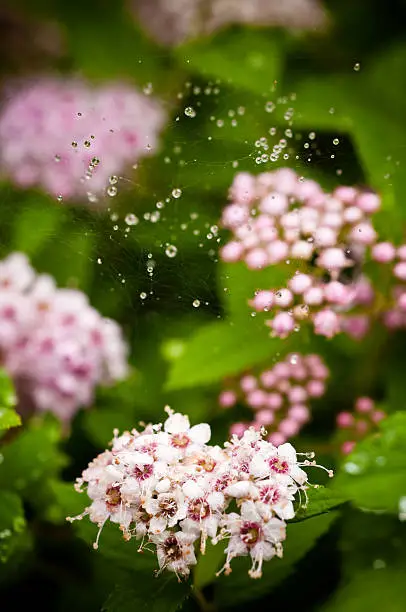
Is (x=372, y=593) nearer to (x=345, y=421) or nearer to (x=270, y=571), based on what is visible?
(x=270, y=571)

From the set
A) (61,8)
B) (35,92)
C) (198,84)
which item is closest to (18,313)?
(198,84)

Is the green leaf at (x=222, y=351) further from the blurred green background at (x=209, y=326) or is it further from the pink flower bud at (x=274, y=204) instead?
the pink flower bud at (x=274, y=204)

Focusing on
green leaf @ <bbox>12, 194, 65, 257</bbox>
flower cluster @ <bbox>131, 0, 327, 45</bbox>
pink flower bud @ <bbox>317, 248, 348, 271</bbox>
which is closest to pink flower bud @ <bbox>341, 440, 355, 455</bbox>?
pink flower bud @ <bbox>317, 248, 348, 271</bbox>

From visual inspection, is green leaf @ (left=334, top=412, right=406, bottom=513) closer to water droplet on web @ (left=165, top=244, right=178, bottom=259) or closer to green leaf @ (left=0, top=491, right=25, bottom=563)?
water droplet on web @ (left=165, top=244, right=178, bottom=259)

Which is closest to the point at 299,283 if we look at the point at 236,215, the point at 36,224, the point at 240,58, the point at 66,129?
the point at 236,215

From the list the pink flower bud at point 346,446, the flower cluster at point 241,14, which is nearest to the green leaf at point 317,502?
the pink flower bud at point 346,446
